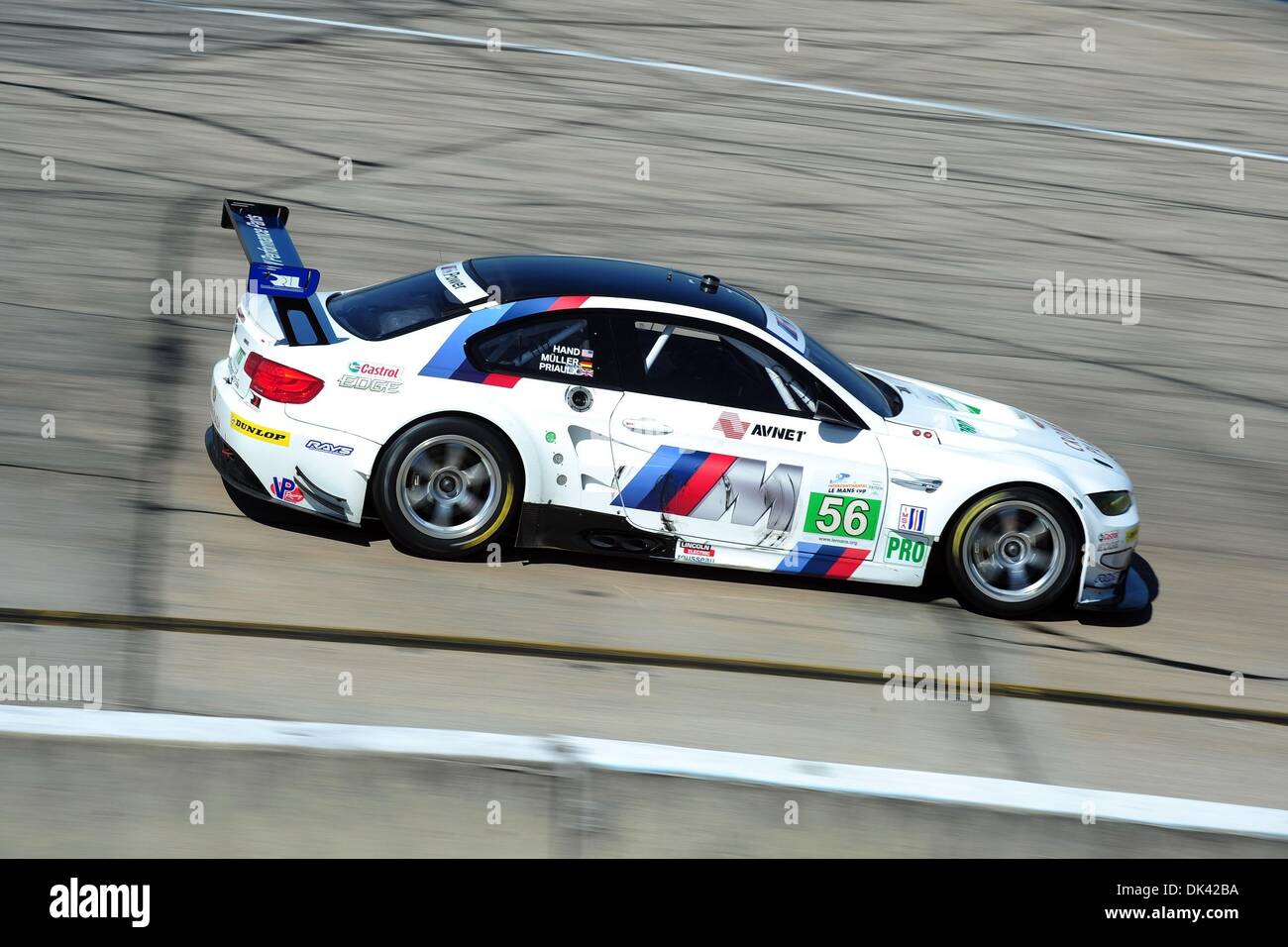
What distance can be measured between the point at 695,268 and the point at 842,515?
522 cm

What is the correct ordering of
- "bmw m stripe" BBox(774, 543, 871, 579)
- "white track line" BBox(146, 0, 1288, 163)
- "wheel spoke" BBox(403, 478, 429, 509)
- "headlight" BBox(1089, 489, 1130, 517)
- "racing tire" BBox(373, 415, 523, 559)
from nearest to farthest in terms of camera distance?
1. "racing tire" BBox(373, 415, 523, 559)
2. "wheel spoke" BBox(403, 478, 429, 509)
3. "bmw m stripe" BBox(774, 543, 871, 579)
4. "headlight" BBox(1089, 489, 1130, 517)
5. "white track line" BBox(146, 0, 1288, 163)

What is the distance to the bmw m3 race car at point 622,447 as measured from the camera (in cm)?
670

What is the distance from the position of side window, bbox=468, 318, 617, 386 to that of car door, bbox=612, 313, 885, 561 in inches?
4.8

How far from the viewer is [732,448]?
6.77 metres

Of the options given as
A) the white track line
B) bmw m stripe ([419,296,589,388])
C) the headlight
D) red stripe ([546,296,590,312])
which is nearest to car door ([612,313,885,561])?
red stripe ([546,296,590,312])

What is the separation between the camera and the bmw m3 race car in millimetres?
6695

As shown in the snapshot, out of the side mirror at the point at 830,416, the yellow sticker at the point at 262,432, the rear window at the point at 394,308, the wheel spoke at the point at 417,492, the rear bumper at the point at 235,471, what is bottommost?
the wheel spoke at the point at 417,492

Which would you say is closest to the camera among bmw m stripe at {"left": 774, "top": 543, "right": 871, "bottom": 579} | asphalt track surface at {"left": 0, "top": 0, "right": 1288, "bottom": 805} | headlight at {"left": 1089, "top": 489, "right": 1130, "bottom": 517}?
asphalt track surface at {"left": 0, "top": 0, "right": 1288, "bottom": 805}

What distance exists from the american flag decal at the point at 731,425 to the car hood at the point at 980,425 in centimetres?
82

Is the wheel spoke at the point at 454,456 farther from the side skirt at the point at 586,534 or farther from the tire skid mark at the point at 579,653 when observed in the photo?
the tire skid mark at the point at 579,653

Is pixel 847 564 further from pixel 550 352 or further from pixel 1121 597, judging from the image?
pixel 550 352

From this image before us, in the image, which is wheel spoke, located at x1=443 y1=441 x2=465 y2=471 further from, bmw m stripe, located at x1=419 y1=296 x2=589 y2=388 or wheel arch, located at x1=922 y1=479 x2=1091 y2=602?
wheel arch, located at x1=922 y1=479 x2=1091 y2=602

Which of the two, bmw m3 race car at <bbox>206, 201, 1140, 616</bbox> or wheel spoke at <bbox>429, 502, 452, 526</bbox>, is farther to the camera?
wheel spoke at <bbox>429, 502, 452, 526</bbox>

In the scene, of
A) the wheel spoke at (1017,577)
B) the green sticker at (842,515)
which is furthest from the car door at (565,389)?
the wheel spoke at (1017,577)
